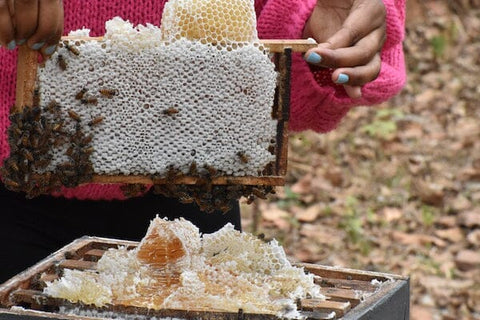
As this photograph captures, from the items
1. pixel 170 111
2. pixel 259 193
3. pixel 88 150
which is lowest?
pixel 259 193

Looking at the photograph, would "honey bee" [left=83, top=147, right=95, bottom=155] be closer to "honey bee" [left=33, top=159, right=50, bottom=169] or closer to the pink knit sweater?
"honey bee" [left=33, top=159, right=50, bottom=169]

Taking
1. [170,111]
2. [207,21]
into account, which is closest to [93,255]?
[170,111]

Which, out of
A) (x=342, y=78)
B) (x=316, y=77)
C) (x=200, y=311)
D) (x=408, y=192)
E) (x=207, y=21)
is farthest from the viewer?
(x=408, y=192)

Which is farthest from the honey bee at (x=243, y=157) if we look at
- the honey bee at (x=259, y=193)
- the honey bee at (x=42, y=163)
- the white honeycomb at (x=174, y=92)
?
the honey bee at (x=42, y=163)

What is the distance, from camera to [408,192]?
6.42 m

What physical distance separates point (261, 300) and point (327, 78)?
3.03 feet

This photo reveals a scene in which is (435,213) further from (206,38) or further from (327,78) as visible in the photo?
(206,38)

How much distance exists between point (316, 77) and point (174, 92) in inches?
29.3

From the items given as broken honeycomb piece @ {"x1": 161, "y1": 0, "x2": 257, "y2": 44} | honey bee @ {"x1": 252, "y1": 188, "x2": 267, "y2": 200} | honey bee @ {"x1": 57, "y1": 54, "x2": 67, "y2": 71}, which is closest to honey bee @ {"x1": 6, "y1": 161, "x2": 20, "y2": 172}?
honey bee @ {"x1": 57, "y1": 54, "x2": 67, "y2": 71}

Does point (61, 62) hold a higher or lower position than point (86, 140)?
higher

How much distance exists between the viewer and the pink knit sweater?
264 cm

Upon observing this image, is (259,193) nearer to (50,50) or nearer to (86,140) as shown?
(86,140)

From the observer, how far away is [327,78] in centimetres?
287

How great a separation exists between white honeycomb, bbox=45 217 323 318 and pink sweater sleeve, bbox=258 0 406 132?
575 mm
